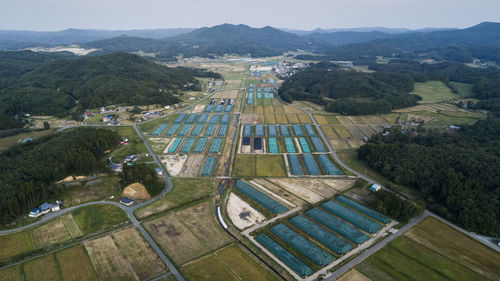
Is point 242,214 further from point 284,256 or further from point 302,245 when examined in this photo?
point 302,245

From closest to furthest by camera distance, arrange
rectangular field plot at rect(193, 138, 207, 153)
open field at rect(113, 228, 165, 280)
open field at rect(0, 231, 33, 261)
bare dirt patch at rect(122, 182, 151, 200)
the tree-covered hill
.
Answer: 1. open field at rect(113, 228, 165, 280)
2. open field at rect(0, 231, 33, 261)
3. bare dirt patch at rect(122, 182, 151, 200)
4. rectangular field plot at rect(193, 138, 207, 153)
5. the tree-covered hill

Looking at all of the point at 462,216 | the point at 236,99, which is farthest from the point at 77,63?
the point at 462,216

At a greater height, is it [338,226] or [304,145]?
[304,145]

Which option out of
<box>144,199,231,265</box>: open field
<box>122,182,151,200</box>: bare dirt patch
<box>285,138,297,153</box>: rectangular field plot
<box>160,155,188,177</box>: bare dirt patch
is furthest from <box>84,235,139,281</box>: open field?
<box>285,138,297,153</box>: rectangular field plot

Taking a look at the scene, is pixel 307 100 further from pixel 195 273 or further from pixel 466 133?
pixel 195 273

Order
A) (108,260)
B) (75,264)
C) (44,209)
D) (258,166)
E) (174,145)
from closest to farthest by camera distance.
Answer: (75,264) → (108,260) → (44,209) → (258,166) → (174,145)

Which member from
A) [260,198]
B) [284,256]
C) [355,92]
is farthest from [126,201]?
[355,92]

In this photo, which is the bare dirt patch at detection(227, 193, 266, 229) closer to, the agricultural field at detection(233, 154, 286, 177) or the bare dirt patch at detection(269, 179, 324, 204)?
the bare dirt patch at detection(269, 179, 324, 204)
